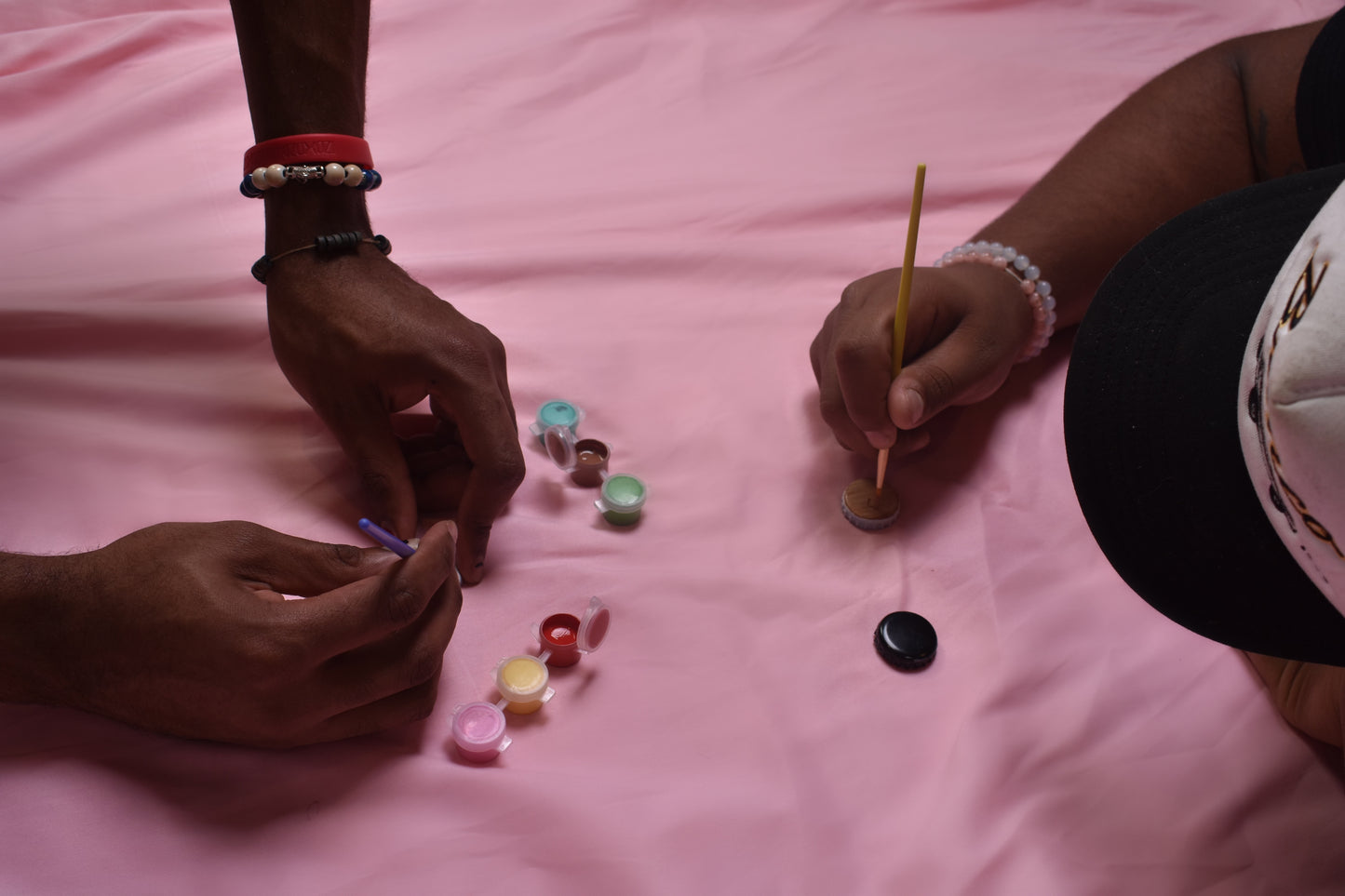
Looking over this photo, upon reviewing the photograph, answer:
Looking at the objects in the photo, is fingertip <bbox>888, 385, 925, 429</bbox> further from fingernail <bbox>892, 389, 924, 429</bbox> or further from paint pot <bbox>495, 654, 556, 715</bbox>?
paint pot <bbox>495, 654, 556, 715</bbox>

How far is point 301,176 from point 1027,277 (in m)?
0.81

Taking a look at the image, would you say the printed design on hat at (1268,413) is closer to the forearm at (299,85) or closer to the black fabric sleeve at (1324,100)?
the black fabric sleeve at (1324,100)

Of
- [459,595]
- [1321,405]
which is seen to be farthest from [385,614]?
[1321,405]

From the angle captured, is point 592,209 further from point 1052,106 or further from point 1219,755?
point 1219,755

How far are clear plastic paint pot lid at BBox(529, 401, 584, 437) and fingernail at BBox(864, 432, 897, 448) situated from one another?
0.33 meters

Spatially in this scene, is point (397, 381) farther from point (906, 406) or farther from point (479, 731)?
point (906, 406)

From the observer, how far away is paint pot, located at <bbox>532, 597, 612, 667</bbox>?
0.92 metres

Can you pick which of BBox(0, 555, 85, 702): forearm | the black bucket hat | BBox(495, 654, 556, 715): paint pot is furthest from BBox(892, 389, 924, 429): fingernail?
Result: BBox(0, 555, 85, 702): forearm

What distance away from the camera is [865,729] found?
902mm

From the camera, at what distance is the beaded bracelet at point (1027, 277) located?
3.84ft

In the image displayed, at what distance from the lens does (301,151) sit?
40.7 inches

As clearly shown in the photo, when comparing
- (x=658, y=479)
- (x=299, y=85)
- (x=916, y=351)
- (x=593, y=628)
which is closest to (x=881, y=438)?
(x=916, y=351)

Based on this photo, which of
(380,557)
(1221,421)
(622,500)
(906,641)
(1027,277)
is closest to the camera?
(1221,421)

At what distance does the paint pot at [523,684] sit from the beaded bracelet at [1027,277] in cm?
68
